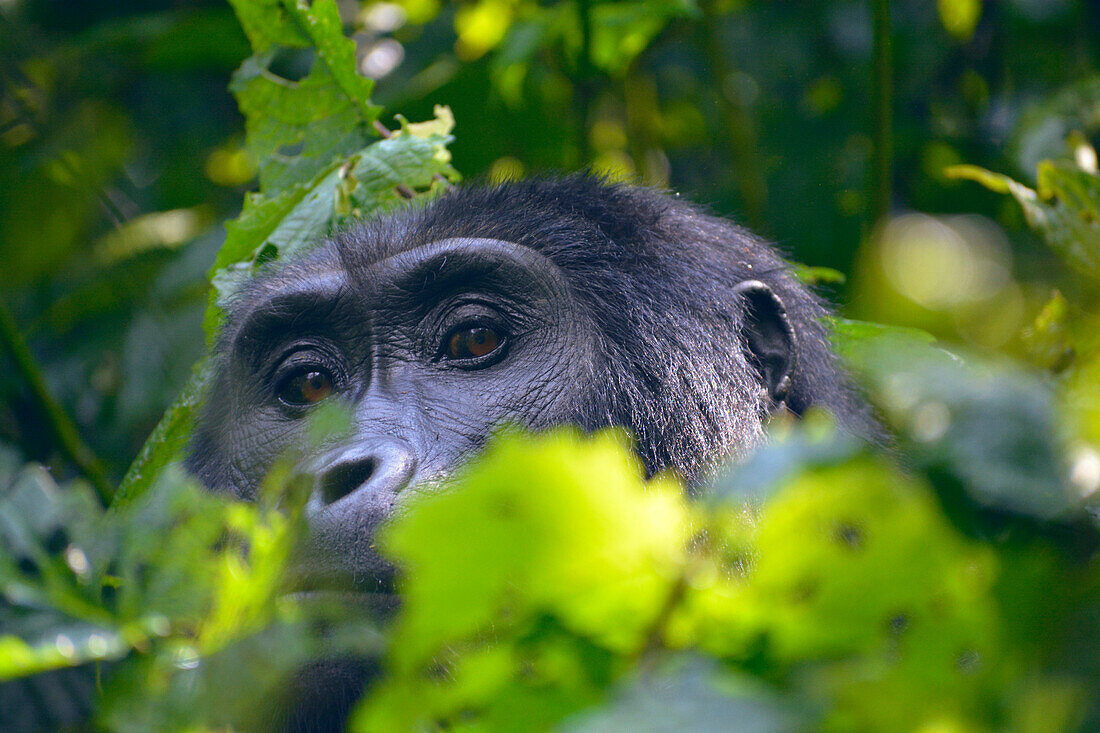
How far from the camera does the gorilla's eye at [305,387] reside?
2.03m

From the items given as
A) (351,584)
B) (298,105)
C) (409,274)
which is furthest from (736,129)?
(351,584)

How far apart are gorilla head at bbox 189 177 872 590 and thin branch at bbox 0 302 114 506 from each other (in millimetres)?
742

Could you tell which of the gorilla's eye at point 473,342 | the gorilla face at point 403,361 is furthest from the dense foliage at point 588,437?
the gorilla's eye at point 473,342

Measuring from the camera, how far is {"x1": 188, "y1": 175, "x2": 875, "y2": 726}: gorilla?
1782mm

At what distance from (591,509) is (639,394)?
1.21 m

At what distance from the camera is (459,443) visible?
5.48ft


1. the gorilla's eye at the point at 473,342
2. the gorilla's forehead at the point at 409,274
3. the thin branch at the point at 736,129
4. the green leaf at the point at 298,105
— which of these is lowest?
the thin branch at the point at 736,129

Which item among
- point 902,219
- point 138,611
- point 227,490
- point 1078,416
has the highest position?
point 1078,416

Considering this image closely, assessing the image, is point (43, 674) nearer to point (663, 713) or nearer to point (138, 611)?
point (138, 611)

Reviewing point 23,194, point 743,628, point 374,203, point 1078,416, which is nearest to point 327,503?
point 374,203

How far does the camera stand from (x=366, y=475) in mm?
1541

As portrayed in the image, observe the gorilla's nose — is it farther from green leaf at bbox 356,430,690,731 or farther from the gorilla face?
green leaf at bbox 356,430,690,731

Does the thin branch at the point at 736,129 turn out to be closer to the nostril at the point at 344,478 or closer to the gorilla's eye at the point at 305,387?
the gorilla's eye at the point at 305,387

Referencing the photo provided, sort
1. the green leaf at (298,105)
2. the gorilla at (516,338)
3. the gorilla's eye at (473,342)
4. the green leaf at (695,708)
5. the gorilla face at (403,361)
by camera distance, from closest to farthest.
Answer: the green leaf at (695,708), the gorilla face at (403,361), the gorilla at (516,338), the gorilla's eye at (473,342), the green leaf at (298,105)
